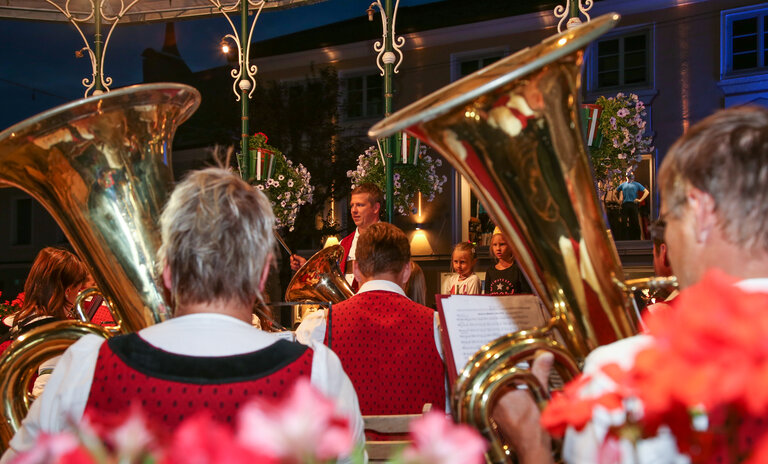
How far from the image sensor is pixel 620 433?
0.65 meters

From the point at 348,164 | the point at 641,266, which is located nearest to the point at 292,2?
the point at 641,266

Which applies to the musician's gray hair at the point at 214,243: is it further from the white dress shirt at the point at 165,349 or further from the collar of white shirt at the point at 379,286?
the collar of white shirt at the point at 379,286

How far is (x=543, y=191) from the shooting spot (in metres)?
1.43

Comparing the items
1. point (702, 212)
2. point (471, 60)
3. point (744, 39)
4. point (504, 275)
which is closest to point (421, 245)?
point (471, 60)

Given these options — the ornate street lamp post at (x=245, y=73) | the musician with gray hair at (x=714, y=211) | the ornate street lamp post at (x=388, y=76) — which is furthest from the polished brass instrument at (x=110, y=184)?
the ornate street lamp post at (x=245, y=73)

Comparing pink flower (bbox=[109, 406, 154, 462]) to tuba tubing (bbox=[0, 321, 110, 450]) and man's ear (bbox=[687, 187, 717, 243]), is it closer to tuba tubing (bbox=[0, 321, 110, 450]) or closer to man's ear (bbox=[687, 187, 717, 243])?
man's ear (bbox=[687, 187, 717, 243])

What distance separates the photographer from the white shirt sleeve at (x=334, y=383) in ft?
4.35

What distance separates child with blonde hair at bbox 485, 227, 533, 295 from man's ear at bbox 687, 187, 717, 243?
4.03 metres

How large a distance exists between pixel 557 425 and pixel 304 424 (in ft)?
1.07

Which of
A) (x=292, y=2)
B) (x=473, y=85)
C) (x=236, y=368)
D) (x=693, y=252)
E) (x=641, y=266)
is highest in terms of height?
(x=292, y=2)

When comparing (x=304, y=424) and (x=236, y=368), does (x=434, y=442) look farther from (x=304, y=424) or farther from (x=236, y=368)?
(x=236, y=368)

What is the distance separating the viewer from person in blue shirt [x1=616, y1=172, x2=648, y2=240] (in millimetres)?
10914

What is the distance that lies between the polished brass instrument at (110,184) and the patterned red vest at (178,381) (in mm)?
437

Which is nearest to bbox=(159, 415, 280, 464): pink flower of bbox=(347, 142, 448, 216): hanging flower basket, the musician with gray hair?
the musician with gray hair
